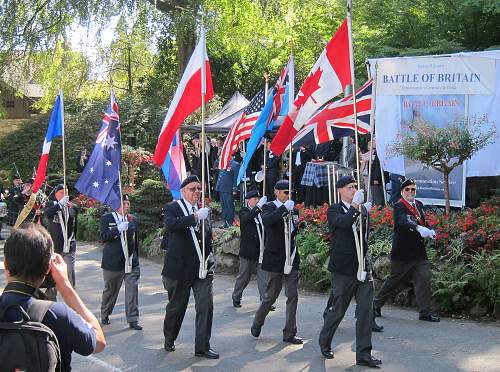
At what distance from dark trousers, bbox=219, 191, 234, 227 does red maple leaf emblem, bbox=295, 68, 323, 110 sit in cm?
748

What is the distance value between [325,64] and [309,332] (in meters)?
3.27

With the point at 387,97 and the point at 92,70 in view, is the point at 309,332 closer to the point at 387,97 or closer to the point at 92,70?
the point at 387,97

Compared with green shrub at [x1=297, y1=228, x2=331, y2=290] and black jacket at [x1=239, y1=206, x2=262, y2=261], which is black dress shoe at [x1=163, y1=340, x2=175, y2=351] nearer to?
black jacket at [x1=239, y1=206, x2=262, y2=261]

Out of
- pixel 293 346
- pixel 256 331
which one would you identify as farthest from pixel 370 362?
pixel 256 331

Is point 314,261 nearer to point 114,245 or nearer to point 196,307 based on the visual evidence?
point 114,245

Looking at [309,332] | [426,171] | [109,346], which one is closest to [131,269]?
[109,346]

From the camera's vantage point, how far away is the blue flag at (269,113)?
10.5 m

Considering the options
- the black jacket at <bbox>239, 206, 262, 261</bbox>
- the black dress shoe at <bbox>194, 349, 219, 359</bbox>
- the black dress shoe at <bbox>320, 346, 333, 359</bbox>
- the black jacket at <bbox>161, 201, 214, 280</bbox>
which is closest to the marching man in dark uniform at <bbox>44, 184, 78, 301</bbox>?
the black jacket at <bbox>239, 206, 262, 261</bbox>

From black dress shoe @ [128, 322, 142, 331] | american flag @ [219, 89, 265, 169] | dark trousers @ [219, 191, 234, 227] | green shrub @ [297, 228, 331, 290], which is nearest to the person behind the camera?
black dress shoe @ [128, 322, 142, 331]

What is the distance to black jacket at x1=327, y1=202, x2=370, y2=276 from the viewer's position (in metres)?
7.95

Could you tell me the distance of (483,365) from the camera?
7.70m

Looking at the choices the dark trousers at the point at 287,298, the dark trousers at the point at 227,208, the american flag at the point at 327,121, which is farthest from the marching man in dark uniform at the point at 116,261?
the dark trousers at the point at 227,208

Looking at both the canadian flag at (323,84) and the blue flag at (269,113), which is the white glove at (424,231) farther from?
the blue flag at (269,113)

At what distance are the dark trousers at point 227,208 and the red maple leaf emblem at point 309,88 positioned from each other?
24.5ft
